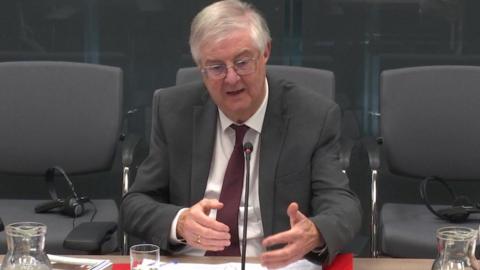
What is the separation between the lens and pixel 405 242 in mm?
3336

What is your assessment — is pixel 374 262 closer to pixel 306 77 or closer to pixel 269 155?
pixel 269 155

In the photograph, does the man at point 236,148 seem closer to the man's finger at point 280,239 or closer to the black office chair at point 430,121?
the man's finger at point 280,239

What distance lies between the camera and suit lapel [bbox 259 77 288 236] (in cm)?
263

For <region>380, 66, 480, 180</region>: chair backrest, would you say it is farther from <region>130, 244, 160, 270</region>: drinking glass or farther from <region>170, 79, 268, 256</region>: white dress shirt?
<region>130, 244, 160, 270</region>: drinking glass

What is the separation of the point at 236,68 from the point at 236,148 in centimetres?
26

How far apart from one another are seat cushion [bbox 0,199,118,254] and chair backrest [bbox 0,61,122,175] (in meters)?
0.21

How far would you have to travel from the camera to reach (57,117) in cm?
388

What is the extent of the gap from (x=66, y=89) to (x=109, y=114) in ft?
0.77

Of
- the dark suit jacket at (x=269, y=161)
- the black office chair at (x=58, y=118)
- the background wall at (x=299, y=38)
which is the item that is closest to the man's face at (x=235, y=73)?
the dark suit jacket at (x=269, y=161)

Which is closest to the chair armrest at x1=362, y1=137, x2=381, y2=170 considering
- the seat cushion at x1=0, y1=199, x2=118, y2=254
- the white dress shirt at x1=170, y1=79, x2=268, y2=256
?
the white dress shirt at x1=170, y1=79, x2=268, y2=256

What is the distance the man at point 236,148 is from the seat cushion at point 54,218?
2.01 ft

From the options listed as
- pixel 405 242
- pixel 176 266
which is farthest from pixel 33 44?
pixel 176 266

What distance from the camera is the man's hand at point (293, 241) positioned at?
2.13 metres

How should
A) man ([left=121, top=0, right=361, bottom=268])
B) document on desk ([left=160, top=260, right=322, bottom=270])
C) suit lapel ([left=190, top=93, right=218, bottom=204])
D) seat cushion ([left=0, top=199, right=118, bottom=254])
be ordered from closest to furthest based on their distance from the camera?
document on desk ([left=160, top=260, right=322, bottom=270]), man ([left=121, top=0, right=361, bottom=268]), suit lapel ([left=190, top=93, right=218, bottom=204]), seat cushion ([left=0, top=199, right=118, bottom=254])
